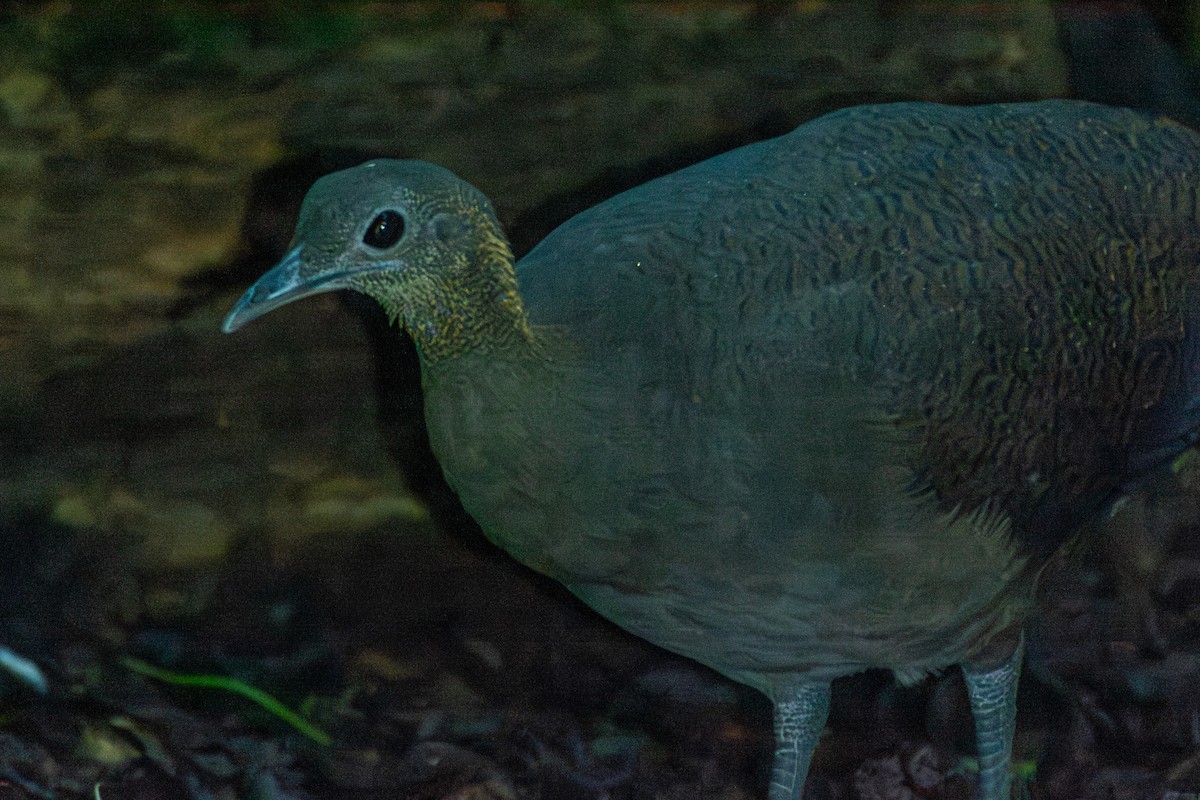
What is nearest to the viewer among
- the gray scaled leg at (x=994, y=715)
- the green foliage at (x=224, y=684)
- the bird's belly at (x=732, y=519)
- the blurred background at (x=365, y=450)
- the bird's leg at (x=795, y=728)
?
the bird's belly at (x=732, y=519)

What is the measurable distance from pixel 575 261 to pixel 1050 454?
2.78 ft

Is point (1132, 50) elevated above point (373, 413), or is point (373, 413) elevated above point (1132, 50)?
point (1132, 50)

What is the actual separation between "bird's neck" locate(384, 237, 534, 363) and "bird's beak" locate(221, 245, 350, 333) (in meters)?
0.13

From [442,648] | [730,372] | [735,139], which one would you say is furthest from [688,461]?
[442,648]

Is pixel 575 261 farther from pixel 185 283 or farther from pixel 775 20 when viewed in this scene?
pixel 185 283

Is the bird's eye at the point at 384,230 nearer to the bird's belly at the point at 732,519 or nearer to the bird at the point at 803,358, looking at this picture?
the bird at the point at 803,358

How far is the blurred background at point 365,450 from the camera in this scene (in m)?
2.74

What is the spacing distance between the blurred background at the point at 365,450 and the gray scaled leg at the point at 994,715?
17 cm

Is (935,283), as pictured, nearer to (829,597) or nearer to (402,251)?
(829,597)

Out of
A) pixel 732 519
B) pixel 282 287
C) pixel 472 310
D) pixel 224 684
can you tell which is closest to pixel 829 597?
pixel 732 519

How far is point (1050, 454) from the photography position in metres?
2.33

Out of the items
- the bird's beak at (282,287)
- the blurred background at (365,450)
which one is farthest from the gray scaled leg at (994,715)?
the bird's beak at (282,287)

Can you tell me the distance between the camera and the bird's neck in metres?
2.07

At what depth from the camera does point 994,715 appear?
2.62 m
